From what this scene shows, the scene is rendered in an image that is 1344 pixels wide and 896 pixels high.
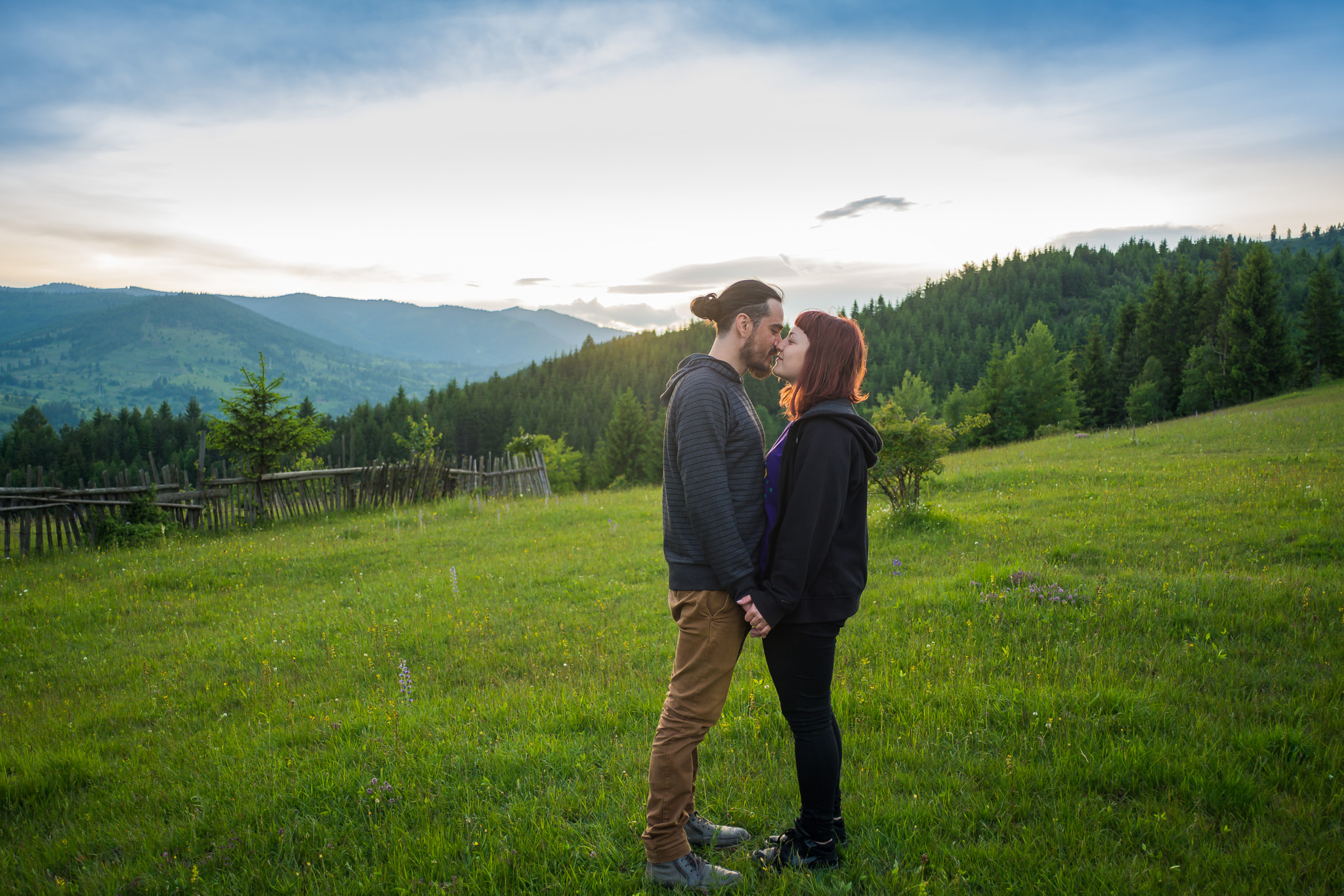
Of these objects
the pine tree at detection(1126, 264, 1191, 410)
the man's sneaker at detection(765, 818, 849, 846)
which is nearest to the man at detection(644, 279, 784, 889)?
the man's sneaker at detection(765, 818, 849, 846)

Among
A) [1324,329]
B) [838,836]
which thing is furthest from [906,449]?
[1324,329]

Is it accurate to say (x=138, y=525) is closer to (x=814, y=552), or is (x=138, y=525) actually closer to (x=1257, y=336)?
(x=814, y=552)

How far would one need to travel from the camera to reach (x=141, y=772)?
14.6ft

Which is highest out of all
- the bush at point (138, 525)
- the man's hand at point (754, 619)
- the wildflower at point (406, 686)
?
the man's hand at point (754, 619)

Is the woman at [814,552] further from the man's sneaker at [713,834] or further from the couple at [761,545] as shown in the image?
the man's sneaker at [713,834]

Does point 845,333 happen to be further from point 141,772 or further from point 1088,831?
point 141,772

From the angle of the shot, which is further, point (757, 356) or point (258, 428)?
point (258, 428)

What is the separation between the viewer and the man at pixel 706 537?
295cm

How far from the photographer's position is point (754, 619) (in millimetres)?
2852

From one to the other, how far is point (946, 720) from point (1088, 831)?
1.18 metres

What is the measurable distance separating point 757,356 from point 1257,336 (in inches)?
2885

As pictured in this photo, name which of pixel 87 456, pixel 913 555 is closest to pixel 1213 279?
pixel 913 555

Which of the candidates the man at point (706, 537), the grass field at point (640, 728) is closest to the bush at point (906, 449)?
the grass field at point (640, 728)

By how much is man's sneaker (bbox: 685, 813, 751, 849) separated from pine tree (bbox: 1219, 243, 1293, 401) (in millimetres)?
71565
